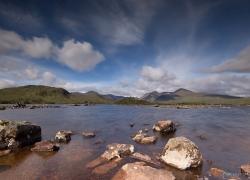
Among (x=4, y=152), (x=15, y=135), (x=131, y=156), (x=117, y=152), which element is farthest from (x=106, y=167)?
(x=15, y=135)

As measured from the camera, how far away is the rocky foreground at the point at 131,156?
17.2 meters

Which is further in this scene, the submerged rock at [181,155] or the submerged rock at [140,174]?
the submerged rock at [181,155]

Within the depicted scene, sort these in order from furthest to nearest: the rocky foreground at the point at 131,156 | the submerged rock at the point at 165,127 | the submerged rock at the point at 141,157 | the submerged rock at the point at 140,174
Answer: the submerged rock at the point at 165,127 → the submerged rock at the point at 141,157 → the rocky foreground at the point at 131,156 → the submerged rock at the point at 140,174

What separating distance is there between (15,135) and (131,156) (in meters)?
15.2

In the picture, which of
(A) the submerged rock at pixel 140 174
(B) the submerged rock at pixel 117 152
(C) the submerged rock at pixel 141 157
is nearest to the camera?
(A) the submerged rock at pixel 140 174

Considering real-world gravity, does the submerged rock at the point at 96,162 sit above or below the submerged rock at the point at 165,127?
below

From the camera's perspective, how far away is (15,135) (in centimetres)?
2712

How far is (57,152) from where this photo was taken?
82.6 ft

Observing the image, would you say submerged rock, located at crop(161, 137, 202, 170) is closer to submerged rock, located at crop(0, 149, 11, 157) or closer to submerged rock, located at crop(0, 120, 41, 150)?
submerged rock, located at crop(0, 149, 11, 157)

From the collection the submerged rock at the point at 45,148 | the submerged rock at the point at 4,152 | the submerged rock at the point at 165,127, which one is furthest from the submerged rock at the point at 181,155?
the submerged rock at the point at 165,127

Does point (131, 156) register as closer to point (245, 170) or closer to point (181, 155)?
point (181, 155)

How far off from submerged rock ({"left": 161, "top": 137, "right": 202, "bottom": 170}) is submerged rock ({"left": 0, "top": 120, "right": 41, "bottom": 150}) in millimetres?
18413

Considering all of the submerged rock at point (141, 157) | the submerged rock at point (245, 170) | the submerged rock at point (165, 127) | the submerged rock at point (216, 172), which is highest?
the submerged rock at point (165, 127)

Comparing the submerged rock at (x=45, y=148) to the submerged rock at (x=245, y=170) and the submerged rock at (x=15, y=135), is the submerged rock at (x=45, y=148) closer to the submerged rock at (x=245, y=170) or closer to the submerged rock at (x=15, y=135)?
the submerged rock at (x=15, y=135)
